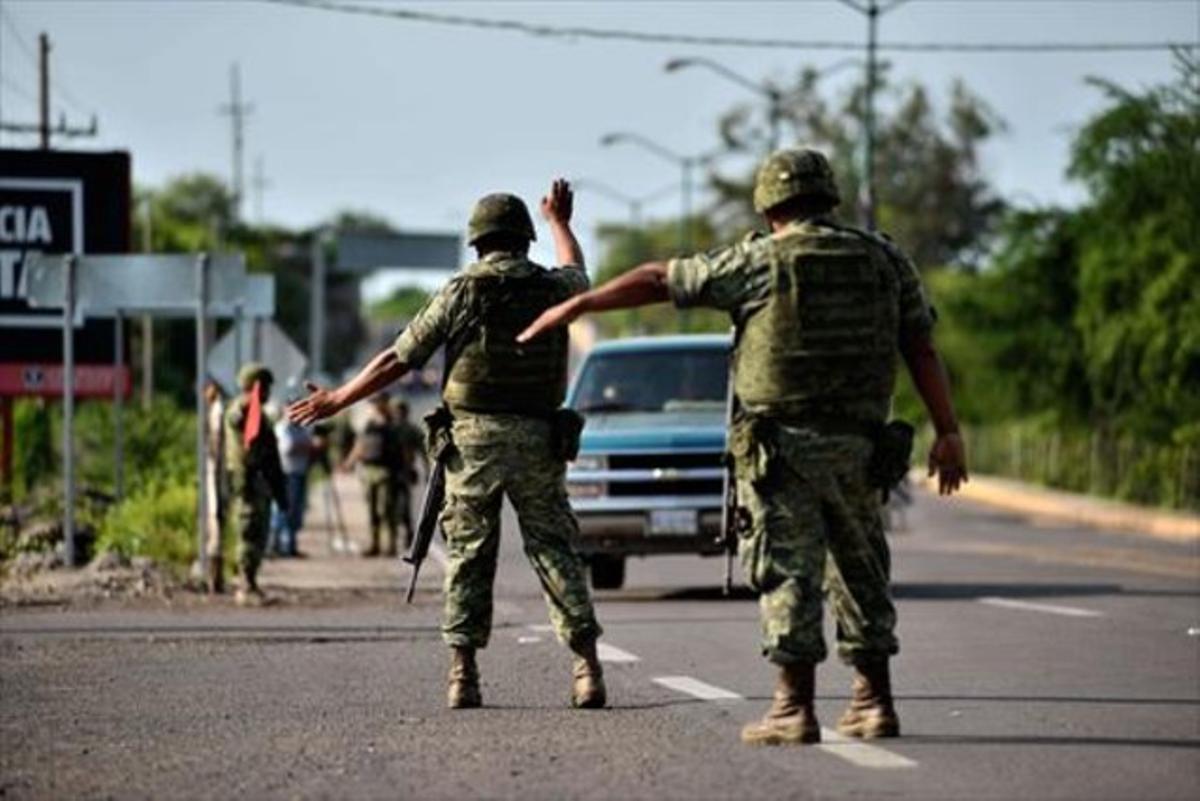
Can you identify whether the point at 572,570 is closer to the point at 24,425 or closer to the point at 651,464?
the point at 651,464

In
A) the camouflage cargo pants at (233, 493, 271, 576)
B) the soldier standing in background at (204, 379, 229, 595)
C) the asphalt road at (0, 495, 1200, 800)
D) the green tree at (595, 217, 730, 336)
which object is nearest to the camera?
the asphalt road at (0, 495, 1200, 800)

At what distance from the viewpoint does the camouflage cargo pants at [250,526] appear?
20.6 metres

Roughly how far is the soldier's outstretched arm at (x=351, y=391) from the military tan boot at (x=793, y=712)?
2.33 metres

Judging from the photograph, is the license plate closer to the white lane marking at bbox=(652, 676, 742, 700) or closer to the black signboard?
the white lane marking at bbox=(652, 676, 742, 700)

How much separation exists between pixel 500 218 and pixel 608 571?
34.5 ft

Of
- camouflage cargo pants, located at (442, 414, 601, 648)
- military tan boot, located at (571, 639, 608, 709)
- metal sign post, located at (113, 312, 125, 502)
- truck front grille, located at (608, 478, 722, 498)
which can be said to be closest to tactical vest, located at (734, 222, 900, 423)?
camouflage cargo pants, located at (442, 414, 601, 648)

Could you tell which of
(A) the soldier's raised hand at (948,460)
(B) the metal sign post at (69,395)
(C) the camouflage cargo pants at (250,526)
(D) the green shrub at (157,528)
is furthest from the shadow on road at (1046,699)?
(B) the metal sign post at (69,395)

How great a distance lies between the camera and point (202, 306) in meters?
23.3

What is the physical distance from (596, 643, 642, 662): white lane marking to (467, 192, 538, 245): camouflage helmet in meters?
3.12

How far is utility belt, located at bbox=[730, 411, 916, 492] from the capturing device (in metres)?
9.48

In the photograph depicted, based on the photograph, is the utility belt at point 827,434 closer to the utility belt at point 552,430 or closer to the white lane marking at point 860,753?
the white lane marking at point 860,753

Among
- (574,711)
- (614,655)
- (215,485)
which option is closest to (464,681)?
(574,711)

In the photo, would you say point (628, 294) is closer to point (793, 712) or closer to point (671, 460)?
point (793, 712)

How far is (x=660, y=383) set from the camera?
2109cm
